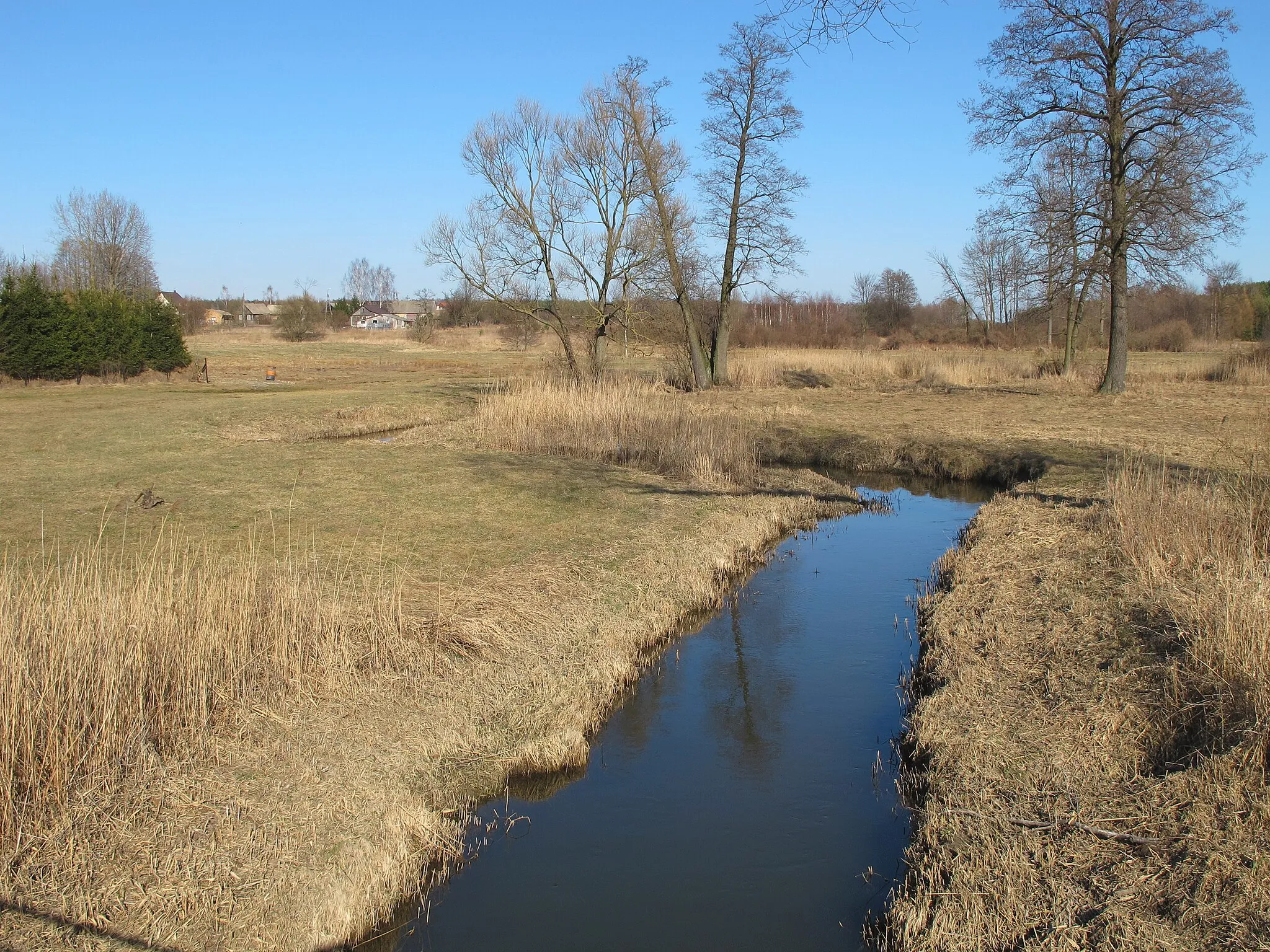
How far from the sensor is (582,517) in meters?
10.8

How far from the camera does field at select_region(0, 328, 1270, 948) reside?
4.11m

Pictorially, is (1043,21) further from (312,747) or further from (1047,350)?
(312,747)

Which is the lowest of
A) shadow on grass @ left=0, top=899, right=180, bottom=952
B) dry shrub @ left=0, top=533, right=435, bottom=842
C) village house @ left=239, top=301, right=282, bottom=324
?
shadow on grass @ left=0, top=899, right=180, bottom=952

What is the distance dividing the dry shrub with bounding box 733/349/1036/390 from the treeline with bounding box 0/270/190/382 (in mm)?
16578

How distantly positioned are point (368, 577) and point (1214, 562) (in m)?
6.06

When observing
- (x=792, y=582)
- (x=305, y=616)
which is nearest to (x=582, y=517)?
(x=792, y=582)

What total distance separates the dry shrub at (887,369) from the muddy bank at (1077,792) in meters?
19.2

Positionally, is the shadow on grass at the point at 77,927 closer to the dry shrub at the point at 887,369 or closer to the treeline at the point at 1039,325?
the dry shrub at the point at 887,369

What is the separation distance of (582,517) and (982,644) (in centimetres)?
527

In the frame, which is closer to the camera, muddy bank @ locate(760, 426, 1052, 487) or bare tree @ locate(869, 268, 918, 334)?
muddy bank @ locate(760, 426, 1052, 487)

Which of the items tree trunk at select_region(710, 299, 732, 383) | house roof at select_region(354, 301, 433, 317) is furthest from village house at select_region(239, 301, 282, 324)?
tree trunk at select_region(710, 299, 732, 383)

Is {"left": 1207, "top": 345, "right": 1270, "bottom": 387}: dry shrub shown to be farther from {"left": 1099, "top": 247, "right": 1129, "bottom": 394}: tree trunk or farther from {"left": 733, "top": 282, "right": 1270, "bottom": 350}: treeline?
{"left": 733, "top": 282, "right": 1270, "bottom": 350}: treeline

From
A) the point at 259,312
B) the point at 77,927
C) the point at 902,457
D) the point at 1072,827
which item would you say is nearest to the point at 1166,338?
the point at 902,457

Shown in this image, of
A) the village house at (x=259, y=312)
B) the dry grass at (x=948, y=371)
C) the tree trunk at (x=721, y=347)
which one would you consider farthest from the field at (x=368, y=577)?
the village house at (x=259, y=312)
